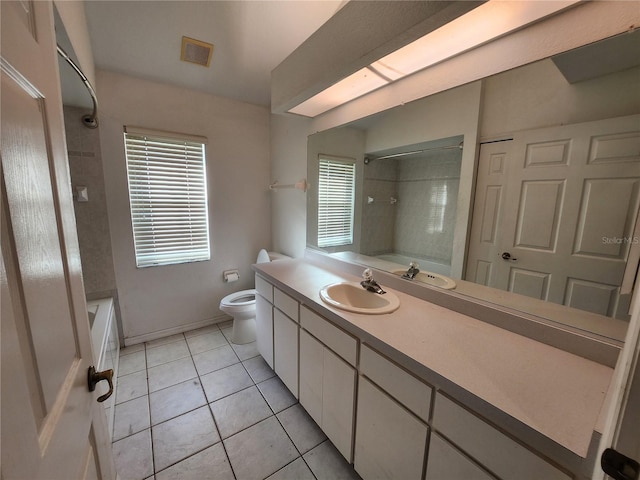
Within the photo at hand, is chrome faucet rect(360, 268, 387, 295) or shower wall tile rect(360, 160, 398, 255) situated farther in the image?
shower wall tile rect(360, 160, 398, 255)

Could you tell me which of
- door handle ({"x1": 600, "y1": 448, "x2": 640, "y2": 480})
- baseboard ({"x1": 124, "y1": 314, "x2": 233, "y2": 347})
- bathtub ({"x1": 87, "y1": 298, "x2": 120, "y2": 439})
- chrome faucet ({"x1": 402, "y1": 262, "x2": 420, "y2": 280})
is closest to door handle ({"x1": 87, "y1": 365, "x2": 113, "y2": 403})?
bathtub ({"x1": 87, "y1": 298, "x2": 120, "y2": 439})

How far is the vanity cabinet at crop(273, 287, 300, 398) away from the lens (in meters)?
1.67

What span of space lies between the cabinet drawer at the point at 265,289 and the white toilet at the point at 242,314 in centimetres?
46

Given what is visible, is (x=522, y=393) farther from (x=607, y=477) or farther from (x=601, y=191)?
Result: (x=601, y=191)

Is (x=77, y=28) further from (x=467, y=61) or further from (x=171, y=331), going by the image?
(x=171, y=331)

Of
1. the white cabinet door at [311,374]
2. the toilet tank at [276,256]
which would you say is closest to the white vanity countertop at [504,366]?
the white cabinet door at [311,374]

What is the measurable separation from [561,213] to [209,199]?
8.86 ft

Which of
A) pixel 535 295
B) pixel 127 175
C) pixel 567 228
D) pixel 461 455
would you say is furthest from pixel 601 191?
pixel 127 175

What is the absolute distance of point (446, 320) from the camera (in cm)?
122

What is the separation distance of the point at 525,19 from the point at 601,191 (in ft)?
2.44

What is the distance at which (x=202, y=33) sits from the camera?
1687mm

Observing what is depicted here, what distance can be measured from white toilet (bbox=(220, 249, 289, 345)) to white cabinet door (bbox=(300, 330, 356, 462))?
1002 mm

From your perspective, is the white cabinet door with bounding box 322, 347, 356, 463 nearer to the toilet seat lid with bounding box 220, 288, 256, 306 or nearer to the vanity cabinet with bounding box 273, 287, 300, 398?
the vanity cabinet with bounding box 273, 287, 300, 398

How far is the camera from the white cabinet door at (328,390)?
4.19ft
